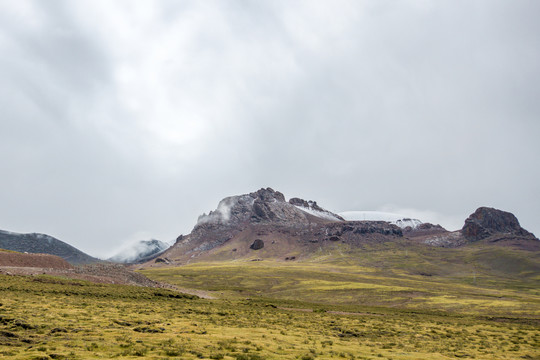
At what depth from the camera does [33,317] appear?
39.4 meters

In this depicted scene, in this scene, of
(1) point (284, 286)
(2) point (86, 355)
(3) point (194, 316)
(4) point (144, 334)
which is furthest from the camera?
(1) point (284, 286)

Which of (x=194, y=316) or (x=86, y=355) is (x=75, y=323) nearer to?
(x=86, y=355)

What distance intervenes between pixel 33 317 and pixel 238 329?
24460mm

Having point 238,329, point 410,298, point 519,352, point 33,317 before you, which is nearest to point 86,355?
point 33,317

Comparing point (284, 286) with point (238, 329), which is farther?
point (284, 286)

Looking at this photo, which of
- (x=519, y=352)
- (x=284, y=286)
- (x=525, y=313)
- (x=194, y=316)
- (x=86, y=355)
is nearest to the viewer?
(x=86, y=355)

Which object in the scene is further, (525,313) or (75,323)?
(525,313)

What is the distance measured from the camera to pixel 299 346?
37469 millimetres

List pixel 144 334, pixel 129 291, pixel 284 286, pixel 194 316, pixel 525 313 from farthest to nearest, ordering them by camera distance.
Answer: pixel 284 286, pixel 525 313, pixel 129 291, pixel 194 316, pixel 144 334

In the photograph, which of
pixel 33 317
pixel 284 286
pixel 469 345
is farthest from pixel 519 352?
pixel 284 286

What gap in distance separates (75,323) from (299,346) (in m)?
25.6

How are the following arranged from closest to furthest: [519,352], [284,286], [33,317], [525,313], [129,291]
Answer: [33,317]
[519,352]
[129,291]
[525,313]
[284,286]

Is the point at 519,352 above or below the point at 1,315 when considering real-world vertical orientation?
below

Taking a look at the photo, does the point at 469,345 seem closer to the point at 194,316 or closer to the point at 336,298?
the point at 194,316
